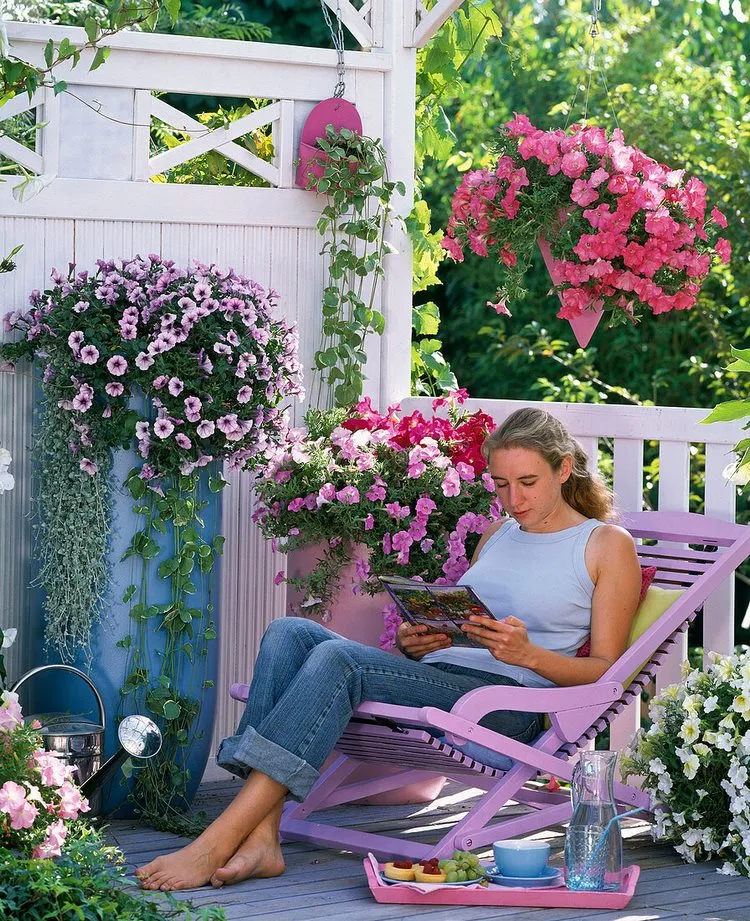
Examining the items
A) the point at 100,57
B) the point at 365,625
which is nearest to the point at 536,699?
the point at 365,625

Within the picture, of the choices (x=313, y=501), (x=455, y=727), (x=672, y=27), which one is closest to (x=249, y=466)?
(x=313, y=501)

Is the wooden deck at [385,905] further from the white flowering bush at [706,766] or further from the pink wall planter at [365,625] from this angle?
the pink wall planter at [365,625]

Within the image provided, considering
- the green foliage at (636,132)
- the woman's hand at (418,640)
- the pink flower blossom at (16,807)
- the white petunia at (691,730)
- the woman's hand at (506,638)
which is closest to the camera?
the pink flower blossom at (16,807)

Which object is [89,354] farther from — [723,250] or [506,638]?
[723,250]

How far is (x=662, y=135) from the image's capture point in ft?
25.7

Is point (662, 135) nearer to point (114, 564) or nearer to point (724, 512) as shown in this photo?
point (724, 512)

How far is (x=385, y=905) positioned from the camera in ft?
10.7

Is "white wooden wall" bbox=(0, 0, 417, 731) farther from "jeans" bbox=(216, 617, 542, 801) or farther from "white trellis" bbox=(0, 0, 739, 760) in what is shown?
"jeans" bbox=(216, 617, 542, 801)

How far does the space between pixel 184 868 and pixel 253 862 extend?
16 centimetres

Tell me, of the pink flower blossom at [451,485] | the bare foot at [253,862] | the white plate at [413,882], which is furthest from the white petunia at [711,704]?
the bare foot at [253,862]

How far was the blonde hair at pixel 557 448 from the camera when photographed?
369 centimetres

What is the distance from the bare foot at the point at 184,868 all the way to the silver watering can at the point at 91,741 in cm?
30

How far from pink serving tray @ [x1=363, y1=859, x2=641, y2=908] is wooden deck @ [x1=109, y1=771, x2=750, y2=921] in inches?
0.7

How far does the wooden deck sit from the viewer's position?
3191 millimetres
